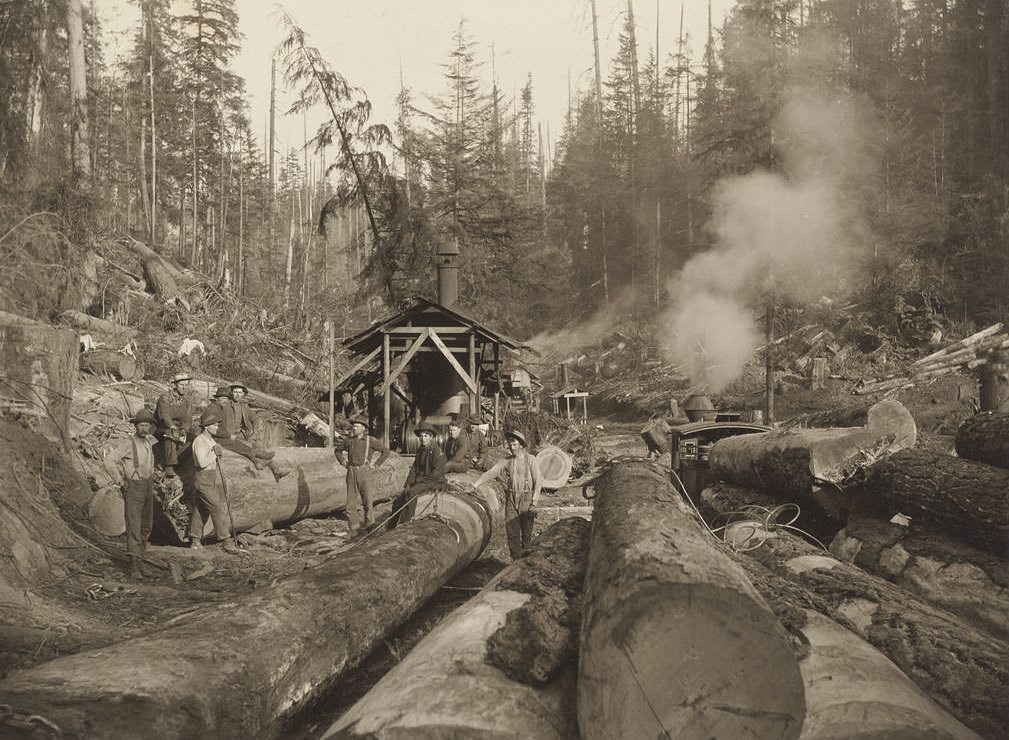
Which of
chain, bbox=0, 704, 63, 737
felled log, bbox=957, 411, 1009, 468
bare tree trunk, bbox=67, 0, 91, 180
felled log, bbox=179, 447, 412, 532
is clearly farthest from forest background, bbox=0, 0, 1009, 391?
felled log, bbox=957, 411, 1009, 468

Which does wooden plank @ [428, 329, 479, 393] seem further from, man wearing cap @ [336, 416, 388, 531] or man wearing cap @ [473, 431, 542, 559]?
man wearing cap @ [473, 431, 542, 559]

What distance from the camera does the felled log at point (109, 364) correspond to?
14.2m

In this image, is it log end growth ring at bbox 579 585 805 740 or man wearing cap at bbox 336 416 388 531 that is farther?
man wearing cap at bbox 336 416 388 531

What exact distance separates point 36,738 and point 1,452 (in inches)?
195

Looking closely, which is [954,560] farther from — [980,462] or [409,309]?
[409,309]

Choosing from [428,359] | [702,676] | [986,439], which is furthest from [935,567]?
[428,359]

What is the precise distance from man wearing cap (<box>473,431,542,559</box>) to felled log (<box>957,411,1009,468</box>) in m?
4.17

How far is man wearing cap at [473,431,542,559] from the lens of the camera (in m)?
8.07

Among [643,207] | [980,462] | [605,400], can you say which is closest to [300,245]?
[643,207]

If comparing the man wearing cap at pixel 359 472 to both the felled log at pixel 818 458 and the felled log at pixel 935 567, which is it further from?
the felled log at pixel 935 567

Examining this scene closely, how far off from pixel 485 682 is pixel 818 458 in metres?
5.67

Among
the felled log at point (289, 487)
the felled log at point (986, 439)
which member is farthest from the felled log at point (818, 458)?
the felled log at point (289, 487)

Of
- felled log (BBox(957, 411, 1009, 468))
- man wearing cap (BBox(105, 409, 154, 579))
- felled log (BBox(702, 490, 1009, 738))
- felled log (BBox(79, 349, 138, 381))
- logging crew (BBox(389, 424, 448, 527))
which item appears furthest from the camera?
felled log (BBox(79, 349, 138, 381))

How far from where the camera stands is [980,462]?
22.8 ft
